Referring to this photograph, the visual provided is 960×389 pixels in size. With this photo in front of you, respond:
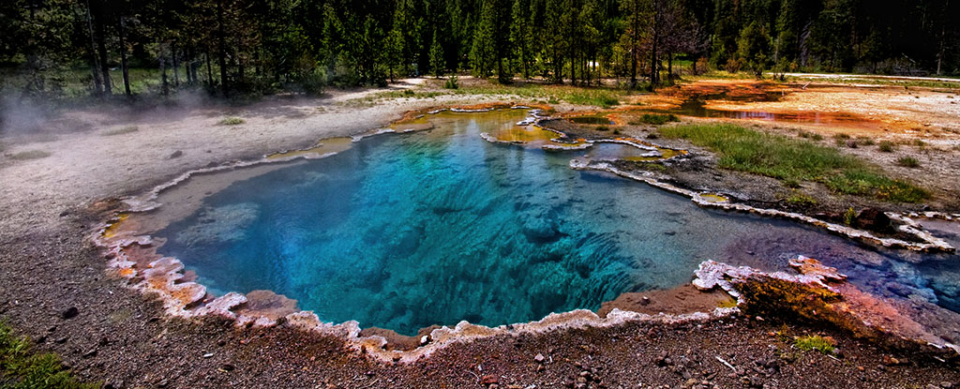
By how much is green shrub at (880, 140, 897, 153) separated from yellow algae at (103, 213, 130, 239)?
22.7 meters

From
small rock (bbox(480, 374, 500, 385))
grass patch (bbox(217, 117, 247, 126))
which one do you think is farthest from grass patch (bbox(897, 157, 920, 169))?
grass patch (bbox(217, 117, 247, 126))

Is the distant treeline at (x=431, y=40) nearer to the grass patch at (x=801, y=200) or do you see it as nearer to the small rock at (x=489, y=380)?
the small rock at (x=489, y=380)

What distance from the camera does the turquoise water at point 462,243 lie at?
7906 millimetres

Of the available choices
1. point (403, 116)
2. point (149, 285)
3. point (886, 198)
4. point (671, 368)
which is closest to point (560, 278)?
point (671, 368)

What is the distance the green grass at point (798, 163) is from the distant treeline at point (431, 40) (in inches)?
900

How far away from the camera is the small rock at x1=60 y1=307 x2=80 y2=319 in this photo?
6281 millimetres

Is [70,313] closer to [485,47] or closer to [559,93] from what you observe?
[559,93]

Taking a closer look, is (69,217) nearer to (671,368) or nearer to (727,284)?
(671,368)

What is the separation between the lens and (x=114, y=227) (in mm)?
9602

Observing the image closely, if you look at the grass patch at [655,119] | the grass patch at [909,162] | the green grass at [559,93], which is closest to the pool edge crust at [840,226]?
the grass patch at [909,162]

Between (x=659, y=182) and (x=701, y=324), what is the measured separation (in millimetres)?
7313

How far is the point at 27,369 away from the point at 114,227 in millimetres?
5423

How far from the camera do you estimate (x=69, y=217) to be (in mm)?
9812

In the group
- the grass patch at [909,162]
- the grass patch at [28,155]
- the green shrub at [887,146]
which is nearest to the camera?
the grass patch at [909,162]
